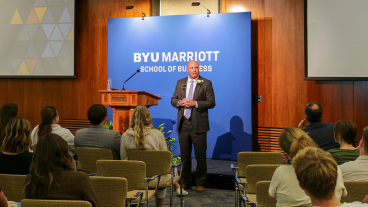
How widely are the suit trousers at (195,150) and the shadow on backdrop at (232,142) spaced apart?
1488mm

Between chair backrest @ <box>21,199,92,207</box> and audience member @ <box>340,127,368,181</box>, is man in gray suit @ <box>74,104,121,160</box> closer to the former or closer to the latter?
chair backrest @ <box>21,199,92,207</box>

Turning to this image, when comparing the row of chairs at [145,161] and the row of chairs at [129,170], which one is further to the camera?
the row of chairs at [145,161]

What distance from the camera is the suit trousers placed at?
16.3ft

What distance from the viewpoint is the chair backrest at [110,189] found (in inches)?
93.3

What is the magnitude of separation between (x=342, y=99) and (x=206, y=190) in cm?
291

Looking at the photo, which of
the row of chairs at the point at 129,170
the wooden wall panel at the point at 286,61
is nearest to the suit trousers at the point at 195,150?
the row of chairs at the point at 129,170

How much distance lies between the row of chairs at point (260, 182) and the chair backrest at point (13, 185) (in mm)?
1553

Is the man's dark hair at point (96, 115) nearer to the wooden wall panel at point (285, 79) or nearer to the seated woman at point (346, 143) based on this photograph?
the seated woman at point (346, 143)

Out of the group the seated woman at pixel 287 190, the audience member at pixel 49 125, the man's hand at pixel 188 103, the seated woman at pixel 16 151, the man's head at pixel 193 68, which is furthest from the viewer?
the man's head at pixel 193 68

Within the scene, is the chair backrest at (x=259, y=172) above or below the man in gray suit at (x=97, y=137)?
below

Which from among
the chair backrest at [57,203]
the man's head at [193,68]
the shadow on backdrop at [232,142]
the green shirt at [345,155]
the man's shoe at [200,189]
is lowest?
the man's shoe at [200,189]

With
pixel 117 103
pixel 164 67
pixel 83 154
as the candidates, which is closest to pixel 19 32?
pixel 164 67

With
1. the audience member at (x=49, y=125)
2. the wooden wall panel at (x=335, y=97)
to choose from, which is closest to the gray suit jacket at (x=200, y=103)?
the audience member at (x=49, y=125)

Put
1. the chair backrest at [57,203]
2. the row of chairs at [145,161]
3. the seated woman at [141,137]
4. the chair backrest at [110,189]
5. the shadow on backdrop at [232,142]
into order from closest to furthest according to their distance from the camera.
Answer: the chair backrest at [57,203]
the chair backrest at [110,189]
the row of chairs at [145,161]
the seated woman at [141,137]
the shadow on backdrop at [232,142]
